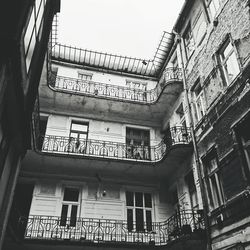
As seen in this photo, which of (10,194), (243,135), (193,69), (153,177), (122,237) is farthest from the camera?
(153,177)

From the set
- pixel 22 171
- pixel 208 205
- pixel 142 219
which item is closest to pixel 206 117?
pixel 208 205

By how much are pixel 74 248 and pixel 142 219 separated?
3245mm

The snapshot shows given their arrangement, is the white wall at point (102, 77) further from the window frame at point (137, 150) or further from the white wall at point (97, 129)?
the window frame at point (137, 150)

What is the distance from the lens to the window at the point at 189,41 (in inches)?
495

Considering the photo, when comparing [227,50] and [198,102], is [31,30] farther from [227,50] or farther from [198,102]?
[198,102]

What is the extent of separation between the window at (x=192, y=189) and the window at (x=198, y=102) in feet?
7.66

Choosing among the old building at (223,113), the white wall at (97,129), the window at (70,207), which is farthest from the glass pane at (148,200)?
the old building at (223,113)

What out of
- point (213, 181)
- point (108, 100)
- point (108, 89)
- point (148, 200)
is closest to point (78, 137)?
point (108, 100)

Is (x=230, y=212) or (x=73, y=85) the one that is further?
(x=73, y=85)

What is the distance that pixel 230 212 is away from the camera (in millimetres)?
7906

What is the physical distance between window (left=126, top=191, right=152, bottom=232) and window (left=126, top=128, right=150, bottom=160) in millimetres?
1773

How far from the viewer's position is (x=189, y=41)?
511 inches

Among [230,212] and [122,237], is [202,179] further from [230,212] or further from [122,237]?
[122,237]

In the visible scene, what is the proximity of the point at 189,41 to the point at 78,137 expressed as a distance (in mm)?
7011
